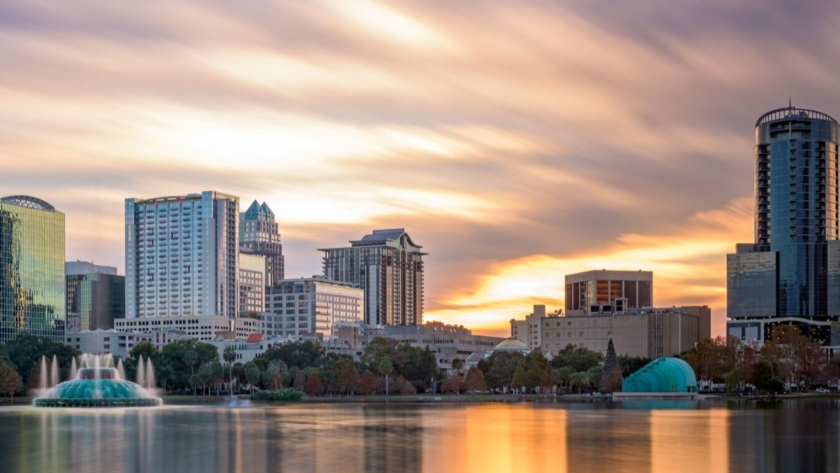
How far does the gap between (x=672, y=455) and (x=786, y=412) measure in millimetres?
57892

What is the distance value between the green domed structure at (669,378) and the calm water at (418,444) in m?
77.2

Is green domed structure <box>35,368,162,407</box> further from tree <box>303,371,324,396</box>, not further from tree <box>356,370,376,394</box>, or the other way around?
tree <box>356,370,376,394</box>

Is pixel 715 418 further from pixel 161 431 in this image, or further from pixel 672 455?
pixel 161 431

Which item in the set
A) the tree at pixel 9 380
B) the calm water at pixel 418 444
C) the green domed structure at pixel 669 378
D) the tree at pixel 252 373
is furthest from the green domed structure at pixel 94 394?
the green domed structure at pixel 669 378

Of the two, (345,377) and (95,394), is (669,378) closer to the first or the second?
(345,377)

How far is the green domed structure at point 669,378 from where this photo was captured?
178 metres

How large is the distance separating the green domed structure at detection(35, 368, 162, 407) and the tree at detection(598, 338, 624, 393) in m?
83.6

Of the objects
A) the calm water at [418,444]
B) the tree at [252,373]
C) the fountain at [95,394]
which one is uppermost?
the calm water at [418,444]

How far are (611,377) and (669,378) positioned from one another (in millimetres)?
16625

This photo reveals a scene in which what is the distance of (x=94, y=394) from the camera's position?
135m

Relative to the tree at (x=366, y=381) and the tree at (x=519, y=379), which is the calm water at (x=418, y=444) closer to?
the tree at (x=366, y=381)

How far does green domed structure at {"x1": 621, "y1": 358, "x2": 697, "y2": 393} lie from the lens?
178 m

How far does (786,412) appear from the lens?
113 meters

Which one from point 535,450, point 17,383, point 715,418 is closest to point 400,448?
point 535,450
